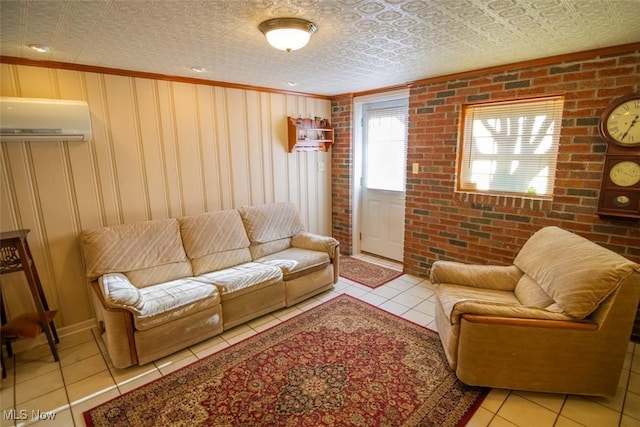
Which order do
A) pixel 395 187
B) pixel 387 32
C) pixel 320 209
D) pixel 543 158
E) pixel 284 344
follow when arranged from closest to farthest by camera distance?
pixel 387 32, pixel 284 344, pixel 543 158, pixel 395 187, pixel 320 209

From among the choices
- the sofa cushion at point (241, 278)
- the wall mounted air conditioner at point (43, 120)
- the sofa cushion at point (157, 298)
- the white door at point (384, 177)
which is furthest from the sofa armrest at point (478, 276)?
the wall mounted air conditioner at point (43, 120)

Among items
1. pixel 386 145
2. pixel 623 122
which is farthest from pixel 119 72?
pixel 623 122

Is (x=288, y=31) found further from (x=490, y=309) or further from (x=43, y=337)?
(x=43, y=337)

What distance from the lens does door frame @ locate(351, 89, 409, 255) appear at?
4.14m

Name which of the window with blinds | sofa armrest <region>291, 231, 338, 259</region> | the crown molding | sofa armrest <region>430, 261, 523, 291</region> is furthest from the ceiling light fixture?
the window with blinds

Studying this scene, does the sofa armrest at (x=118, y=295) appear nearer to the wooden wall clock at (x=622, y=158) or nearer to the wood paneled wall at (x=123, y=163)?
the wood paneled wall at (x=123, y=163)

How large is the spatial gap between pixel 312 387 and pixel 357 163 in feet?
10.0

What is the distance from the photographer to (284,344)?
256cm

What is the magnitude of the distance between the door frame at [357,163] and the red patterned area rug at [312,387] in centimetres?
206

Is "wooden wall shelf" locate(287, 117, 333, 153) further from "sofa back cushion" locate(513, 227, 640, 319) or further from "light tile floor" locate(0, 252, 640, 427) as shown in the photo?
"sofa back cushion" locate(513, 227, 640, 319)

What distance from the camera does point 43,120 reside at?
234cm

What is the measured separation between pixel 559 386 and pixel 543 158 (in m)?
1.89

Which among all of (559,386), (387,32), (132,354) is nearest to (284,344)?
(132,354)

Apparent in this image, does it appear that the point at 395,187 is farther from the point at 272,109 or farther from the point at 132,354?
the point at 132,354
